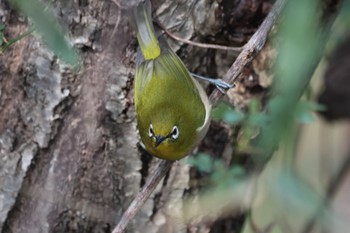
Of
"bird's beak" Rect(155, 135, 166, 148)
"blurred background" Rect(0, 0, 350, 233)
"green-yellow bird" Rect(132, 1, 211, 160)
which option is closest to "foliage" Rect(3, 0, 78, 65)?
"blurred background" Rect(0, 0, 350, 233)

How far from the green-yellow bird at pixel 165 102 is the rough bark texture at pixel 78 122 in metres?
0.04

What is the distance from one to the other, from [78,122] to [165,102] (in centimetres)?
39

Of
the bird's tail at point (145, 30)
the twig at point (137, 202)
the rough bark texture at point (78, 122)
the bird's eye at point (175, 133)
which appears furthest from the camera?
the bird's eye at point (175, 133)

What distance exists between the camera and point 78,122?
1.88m

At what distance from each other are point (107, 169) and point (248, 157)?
52cm

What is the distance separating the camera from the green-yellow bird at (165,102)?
1.98 m

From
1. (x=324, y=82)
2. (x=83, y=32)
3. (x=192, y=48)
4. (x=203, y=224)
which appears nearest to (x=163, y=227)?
(x=203, y=224)

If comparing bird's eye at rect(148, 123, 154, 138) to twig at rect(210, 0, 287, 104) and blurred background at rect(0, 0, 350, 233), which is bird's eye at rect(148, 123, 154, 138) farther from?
twig at rect(210, 0, 287, 104)

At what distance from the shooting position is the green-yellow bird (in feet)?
6.49

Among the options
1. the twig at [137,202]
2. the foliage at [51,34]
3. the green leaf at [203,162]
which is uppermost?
the foliage at [51,34]

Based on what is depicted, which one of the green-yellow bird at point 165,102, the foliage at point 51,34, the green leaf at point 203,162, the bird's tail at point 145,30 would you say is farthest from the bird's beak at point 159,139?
the foliage at point 51,34

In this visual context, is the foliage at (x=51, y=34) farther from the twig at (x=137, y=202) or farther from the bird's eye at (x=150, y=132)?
the bird's eye at (x=150, y=132)

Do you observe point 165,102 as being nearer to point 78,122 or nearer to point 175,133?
point 175,133

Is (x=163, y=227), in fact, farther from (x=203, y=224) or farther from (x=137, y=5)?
(x=137, y=5)
